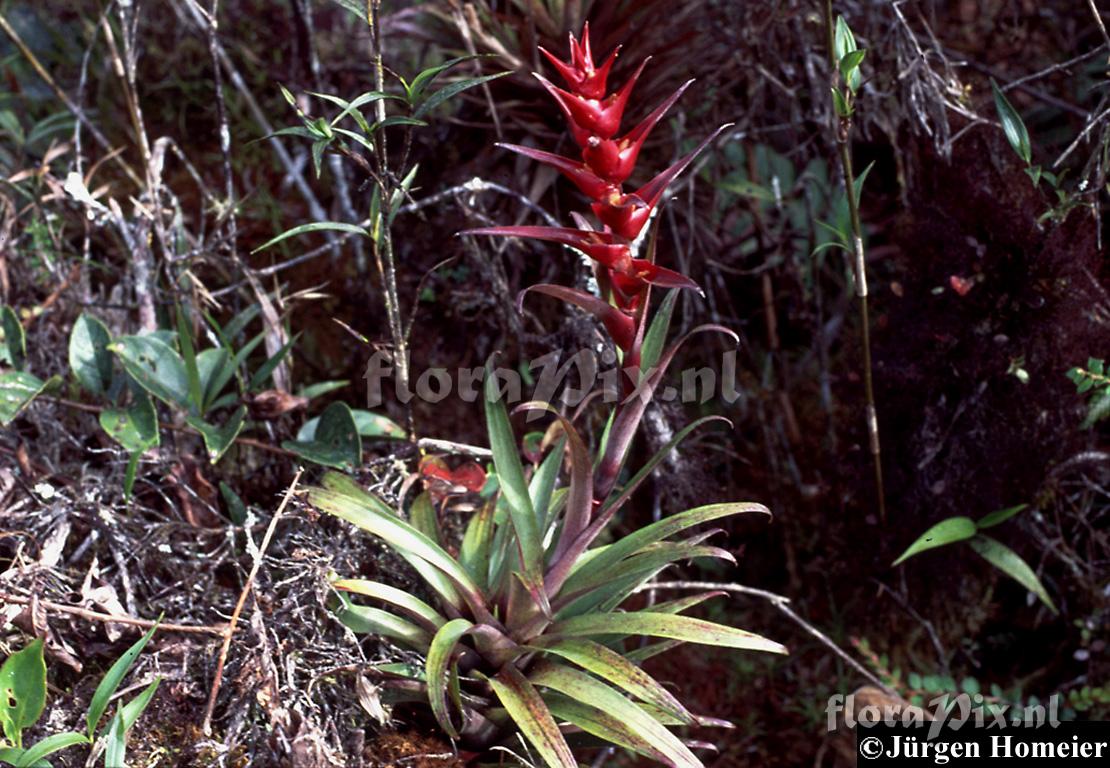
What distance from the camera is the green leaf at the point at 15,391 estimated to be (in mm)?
1625

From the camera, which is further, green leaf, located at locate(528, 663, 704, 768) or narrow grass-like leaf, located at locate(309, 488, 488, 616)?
narrow grass-like leaf, located at locate(309, 488, 488, 616)

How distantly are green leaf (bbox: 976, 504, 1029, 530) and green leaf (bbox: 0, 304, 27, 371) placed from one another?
1730 mm

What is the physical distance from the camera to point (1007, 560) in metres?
1.89

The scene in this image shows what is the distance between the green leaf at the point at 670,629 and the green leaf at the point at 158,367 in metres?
0.80

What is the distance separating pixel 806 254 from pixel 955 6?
0.80 meters

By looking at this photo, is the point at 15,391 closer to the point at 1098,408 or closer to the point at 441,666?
the point at 441,666

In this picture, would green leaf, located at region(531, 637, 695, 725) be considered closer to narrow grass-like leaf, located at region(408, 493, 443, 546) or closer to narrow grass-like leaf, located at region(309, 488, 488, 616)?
narrow grass-like leaf, located at region(309, 488, 488, 616)

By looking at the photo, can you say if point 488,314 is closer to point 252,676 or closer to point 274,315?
point 274,315

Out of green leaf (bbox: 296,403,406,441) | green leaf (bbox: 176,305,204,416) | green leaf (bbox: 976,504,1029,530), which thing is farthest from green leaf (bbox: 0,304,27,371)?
green leaf (bbox: 976,504,1029,530)

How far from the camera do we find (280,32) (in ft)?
8.75

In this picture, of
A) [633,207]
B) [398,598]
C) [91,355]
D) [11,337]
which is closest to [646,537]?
[398,598]

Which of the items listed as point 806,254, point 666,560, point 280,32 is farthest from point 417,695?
point 280,32

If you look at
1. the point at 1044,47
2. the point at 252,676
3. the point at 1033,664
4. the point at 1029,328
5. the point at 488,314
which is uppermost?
the point at 1044,47

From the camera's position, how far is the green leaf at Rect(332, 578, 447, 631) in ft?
4.49
